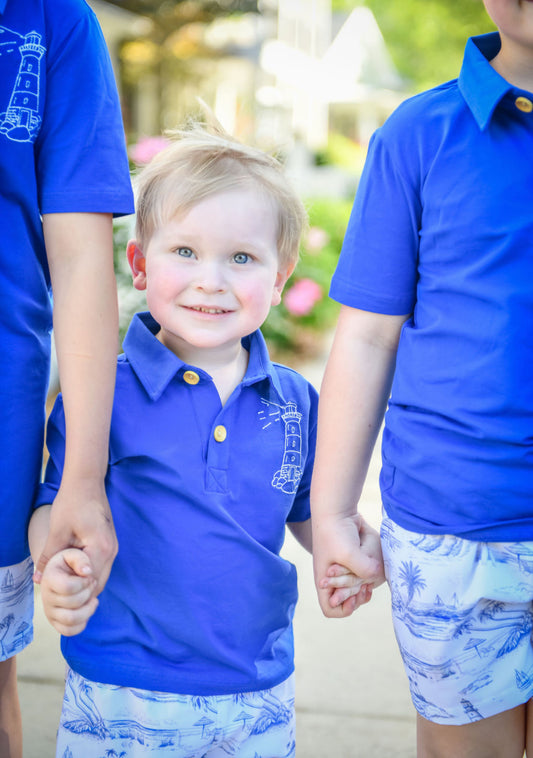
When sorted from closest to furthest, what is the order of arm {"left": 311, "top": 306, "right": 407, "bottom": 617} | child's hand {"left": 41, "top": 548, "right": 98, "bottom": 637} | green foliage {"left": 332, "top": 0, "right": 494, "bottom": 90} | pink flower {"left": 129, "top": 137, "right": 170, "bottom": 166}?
child's hand {"left": 41, "top": 548, "right": 98, "bottom": 637} < arm {"left": 311, "top": 306, "right": 407, "bottom": 617} < pink flower {"left": 129, "top": 137, "right": 170, "bottom": 166} < green foliage {"left": 332, "top": 0, "right": 494, "bottom": 90}

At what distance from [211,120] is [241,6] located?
11.9 meters

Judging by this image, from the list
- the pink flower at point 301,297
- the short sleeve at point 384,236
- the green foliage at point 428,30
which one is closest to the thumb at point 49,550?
the short sleeve at point 384,236

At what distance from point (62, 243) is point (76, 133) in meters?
0.20

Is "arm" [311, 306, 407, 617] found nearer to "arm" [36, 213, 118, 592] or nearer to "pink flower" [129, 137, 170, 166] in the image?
"arm" [36, 213, 118, 592]

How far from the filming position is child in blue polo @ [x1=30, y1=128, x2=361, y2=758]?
1646 mm

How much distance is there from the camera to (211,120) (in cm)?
194

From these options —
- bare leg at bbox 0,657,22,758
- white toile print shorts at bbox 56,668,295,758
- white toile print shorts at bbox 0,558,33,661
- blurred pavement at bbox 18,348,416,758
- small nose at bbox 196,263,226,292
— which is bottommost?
blurred pavement at bbox 18,348,416,758

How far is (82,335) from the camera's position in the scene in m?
1.52

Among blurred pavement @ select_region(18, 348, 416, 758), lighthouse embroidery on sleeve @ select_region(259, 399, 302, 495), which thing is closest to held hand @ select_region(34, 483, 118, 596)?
lighthouse embroidery on sleeve @ select_region(259, 399, 302, 495)

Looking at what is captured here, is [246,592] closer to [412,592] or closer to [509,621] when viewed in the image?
[412,592]

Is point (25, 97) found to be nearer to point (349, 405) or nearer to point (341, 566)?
point (349, 405)

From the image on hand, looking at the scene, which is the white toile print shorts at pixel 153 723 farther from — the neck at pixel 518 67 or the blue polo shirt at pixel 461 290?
the neck at pixel 518 67

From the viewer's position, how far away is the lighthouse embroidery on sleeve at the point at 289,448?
1.73m

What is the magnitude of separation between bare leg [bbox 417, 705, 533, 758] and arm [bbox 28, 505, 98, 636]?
691mm
